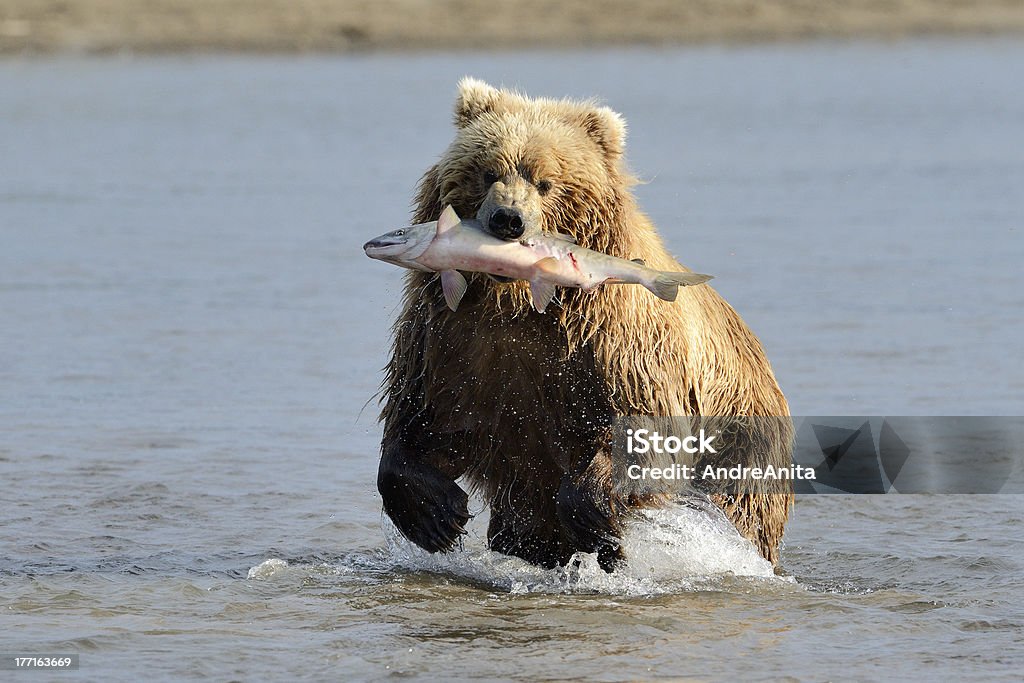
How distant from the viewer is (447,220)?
5.73 meters

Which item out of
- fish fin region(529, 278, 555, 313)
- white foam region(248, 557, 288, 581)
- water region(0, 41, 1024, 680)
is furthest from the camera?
white foam region(248, 557, 288, 581)

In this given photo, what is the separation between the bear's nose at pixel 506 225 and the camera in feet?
19.0

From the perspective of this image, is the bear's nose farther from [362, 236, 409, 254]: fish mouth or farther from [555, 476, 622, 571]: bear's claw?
[555, 476, 622, 571]: bear's claw

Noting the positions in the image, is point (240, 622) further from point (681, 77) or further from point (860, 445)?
point (681, 77)

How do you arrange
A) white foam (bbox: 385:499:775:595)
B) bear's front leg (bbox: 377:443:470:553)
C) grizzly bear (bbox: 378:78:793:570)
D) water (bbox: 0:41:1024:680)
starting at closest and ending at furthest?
water (bbox: 0:41:1024:680)
grizzly bear (bbox: 378:78:793:570)
bear's front leg (bbox: 377:443:470:553)
white foam (bbox: 385:499:775:595)

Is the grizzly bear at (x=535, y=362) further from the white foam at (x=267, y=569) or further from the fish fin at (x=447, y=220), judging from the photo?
the white foam at (x=267, y=569)

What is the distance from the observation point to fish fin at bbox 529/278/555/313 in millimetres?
5832

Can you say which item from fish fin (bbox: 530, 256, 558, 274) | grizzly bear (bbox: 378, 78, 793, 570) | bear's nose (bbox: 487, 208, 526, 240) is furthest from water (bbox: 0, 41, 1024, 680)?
bear's nose (bbox: 487, 208, 526, 240)

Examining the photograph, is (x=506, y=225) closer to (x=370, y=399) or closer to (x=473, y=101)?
(x=473, y=101)

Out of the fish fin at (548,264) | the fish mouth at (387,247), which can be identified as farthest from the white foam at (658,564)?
the fish mouth at (387,247)

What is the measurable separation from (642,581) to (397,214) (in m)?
9.36

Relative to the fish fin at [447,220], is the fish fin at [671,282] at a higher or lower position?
lower

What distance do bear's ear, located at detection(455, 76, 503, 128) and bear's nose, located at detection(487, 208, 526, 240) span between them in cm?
73

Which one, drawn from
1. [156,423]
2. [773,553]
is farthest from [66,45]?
[773,553]
